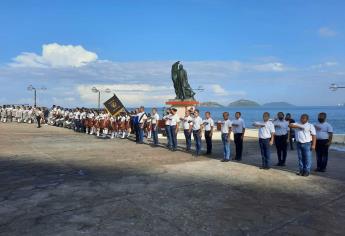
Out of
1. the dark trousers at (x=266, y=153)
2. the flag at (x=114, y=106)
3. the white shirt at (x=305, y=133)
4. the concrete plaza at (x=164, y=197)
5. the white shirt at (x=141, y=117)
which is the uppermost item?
the flag at (x=114, y=106)

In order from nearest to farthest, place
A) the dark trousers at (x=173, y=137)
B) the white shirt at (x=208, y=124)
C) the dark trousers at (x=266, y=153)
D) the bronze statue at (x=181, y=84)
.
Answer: the dark trousers at (x=266, y=153)
the white shirt at (x=208, y=124)
the dark trousers at (x=173, y=137)
the bronze statue at (x=181, y=84)

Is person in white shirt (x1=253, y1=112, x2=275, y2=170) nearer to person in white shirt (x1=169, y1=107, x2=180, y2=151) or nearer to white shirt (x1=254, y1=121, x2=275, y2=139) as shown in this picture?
white shirt (x1=254, y1=121, x2=275, y2=139)

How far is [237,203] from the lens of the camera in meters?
7.37

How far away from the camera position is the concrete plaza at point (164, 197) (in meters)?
5.98

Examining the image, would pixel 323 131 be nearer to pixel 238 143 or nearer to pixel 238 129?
pixel 238 129

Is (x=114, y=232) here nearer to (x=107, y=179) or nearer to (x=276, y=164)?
(x=107, y=179)

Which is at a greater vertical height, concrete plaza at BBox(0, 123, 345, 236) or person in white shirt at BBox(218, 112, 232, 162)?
person in white shirt at BBox(218, 112, 232, 162)

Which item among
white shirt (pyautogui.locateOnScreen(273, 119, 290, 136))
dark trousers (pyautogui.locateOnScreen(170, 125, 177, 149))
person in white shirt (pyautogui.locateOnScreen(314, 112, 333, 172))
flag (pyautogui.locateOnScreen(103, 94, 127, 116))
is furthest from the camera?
flag (pyautogui.locateOnScreen(103, 94, 127, 116))

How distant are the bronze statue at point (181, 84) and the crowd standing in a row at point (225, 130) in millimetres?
7781

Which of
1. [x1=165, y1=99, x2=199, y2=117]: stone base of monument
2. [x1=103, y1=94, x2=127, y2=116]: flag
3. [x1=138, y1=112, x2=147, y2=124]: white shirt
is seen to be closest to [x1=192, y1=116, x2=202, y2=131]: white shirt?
[x1=138, y1=112, x2=147, y2=124]: white shirt

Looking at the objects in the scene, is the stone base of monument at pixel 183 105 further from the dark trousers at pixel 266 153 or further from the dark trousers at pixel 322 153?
the dark trousers at pixel 322 153

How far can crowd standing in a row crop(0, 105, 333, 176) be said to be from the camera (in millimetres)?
10289

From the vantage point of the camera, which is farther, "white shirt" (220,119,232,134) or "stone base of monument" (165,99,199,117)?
"stone base of monument" (165,99,199,117)

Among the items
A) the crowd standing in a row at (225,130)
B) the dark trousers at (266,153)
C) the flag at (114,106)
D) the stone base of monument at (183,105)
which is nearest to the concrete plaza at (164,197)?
the dark trousers at (266,153)
